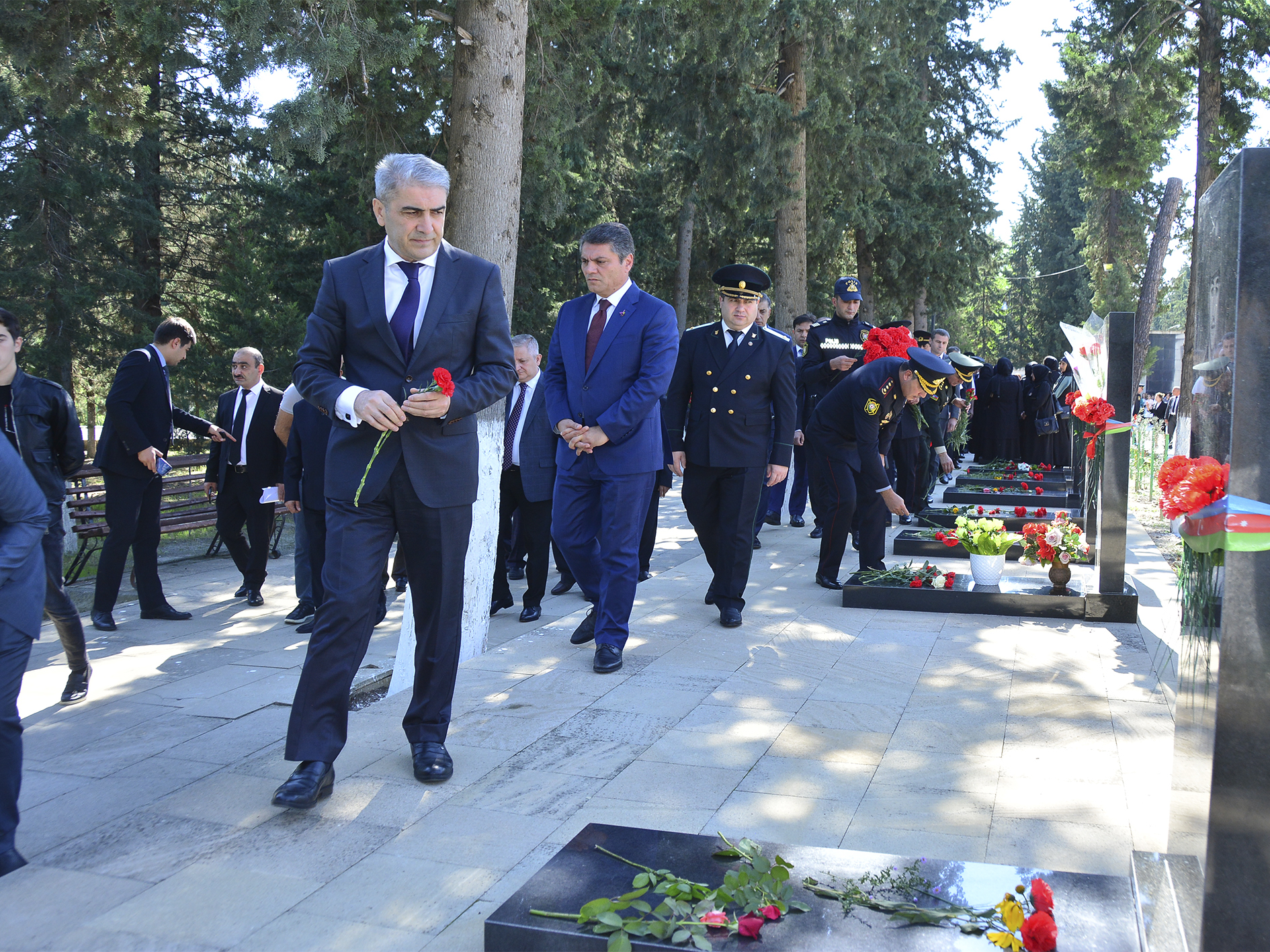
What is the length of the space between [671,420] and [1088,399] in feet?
9.96

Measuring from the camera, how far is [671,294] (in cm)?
3017

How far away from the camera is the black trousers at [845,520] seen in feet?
26.2

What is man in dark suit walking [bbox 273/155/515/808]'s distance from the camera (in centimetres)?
377

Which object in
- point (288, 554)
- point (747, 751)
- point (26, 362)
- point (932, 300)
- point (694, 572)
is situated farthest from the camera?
point (932, 300)

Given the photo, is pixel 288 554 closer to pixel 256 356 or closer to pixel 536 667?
pixel 256 356

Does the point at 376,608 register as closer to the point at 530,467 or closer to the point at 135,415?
the point at 530,467

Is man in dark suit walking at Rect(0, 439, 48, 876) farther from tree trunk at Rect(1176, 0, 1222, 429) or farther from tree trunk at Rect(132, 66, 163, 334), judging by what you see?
tree trunk at Rect(132, 66, 163, 334)

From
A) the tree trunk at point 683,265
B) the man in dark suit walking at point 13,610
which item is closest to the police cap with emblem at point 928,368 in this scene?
the man in dark suit walking at point 13,610

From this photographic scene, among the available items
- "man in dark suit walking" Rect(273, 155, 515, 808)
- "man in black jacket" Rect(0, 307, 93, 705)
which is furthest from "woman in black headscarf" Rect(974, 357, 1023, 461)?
"man in dark suit walking" Rect(273, 155, 515, 808)

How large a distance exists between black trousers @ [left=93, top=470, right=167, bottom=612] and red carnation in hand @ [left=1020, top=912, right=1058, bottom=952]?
614 centimetres

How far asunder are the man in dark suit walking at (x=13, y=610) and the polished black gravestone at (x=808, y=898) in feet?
5.60

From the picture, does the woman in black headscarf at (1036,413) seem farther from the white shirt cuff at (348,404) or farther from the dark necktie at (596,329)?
the white shirt cuff at (348,404)

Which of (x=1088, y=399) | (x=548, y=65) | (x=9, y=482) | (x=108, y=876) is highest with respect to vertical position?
(x=548, y=65)

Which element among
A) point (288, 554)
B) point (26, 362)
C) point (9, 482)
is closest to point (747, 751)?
point (9, 482)
